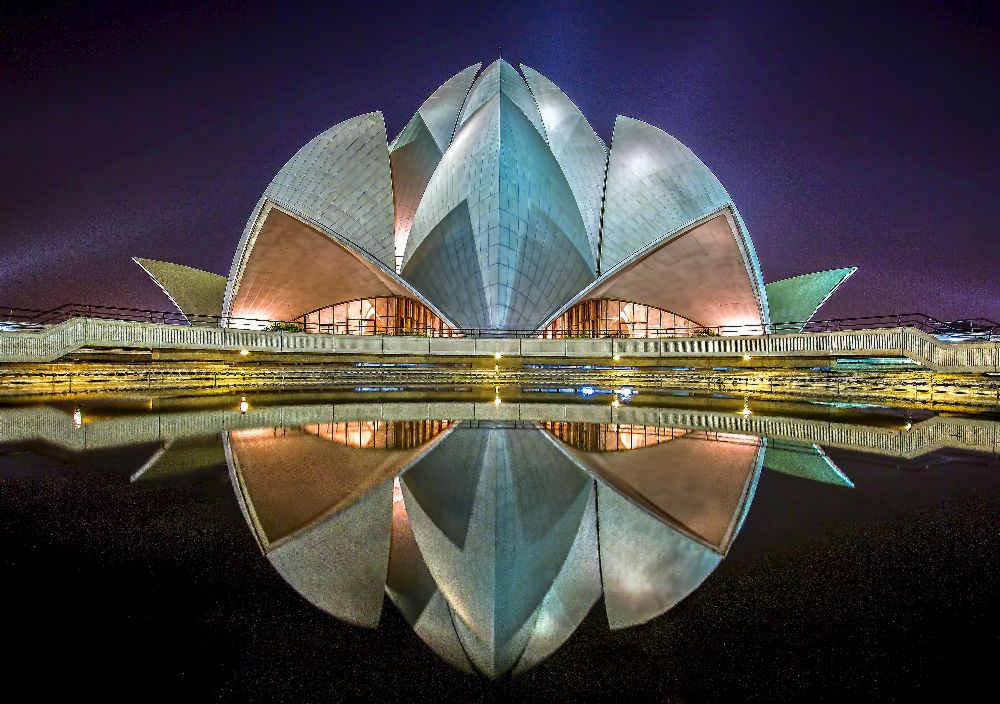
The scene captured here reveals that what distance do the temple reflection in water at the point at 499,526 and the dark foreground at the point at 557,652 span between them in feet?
0.47

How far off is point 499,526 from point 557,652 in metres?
1.53

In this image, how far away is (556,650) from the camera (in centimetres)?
194

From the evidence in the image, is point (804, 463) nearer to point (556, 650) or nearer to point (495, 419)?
point (556, 650)

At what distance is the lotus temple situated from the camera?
2439 cm

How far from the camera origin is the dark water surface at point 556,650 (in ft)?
5.46

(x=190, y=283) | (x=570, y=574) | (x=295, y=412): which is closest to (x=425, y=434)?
(x=295, y=412)

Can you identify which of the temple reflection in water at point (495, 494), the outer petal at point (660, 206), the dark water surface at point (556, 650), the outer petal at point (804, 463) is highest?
the outer petal at point (660, 206)

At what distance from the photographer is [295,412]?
33.1 feet

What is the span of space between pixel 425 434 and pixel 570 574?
485cm

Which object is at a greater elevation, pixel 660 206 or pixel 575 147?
pixel 575 147

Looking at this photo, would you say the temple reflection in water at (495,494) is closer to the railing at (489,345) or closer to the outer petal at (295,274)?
the railing at (489,345)

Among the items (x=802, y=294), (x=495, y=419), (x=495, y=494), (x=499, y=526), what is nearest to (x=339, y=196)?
(x=495, y=419)

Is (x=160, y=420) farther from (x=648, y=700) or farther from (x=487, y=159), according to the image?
(x=487, y=159)

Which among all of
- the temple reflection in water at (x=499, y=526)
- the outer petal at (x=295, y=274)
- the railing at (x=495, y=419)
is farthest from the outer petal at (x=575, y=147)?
the temple reflection in water at (x=499, y=526)
